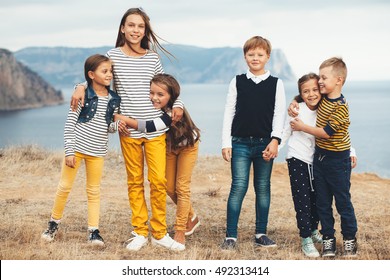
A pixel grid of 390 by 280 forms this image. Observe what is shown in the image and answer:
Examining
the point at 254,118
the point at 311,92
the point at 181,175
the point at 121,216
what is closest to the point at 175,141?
the point at 181,175

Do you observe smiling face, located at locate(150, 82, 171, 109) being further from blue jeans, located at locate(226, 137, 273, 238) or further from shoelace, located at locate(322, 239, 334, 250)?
shoelace, located at locate(322, 239, 334, 250)

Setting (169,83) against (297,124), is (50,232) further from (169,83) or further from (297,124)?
(297,124)

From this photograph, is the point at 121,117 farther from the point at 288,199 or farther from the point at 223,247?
the point at 288,199

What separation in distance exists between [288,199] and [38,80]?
109427 millimetres

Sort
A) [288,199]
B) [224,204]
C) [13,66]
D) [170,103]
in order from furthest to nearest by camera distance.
→ [13,66], [288,199], [224,204], [170,103]

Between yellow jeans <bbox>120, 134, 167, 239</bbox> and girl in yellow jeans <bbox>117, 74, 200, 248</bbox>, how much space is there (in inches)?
0.8

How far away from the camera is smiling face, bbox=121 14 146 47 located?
4.48 meters

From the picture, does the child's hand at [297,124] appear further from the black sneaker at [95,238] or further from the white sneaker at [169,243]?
the black sneaker at [95,238]

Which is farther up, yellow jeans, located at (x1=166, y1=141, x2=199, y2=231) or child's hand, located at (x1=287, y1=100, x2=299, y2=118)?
child's hand, located at (x1=287, y1=100, x2=299, y2=118)

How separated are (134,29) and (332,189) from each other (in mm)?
2006

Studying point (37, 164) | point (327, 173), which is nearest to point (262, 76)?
point (327, 173)

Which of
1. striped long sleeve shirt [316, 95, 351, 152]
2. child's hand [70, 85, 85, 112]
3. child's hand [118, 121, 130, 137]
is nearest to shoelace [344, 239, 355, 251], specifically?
striped long sleeve shirt [316, 95, 351, 152]

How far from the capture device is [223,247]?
4.82 metres
